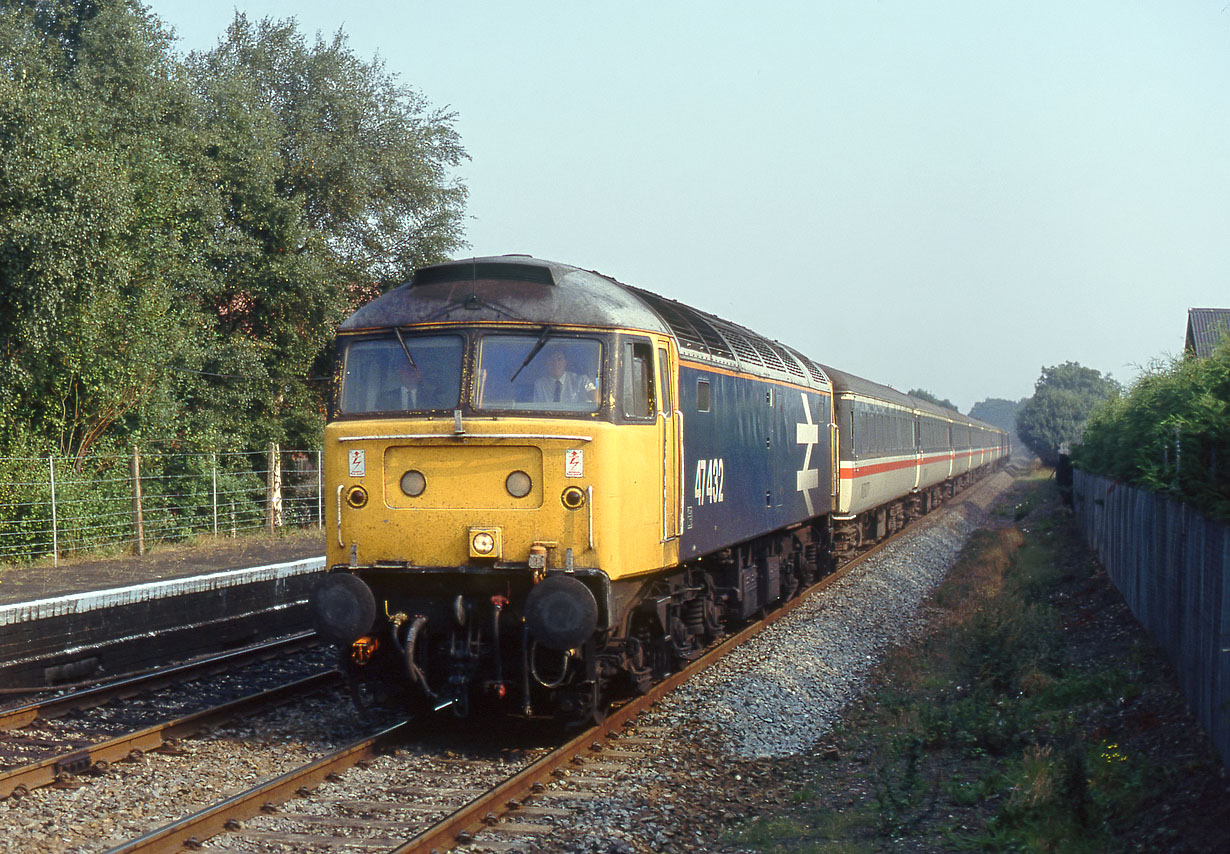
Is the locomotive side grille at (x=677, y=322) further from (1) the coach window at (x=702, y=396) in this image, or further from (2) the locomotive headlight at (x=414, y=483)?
(2) the locomotive headlight at (x=414, y=483)

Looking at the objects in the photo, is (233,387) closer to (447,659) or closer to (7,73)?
(7,73)

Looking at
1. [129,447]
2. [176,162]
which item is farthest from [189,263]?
[129,447]

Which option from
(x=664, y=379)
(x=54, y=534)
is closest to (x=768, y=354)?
(x=664, y=379)

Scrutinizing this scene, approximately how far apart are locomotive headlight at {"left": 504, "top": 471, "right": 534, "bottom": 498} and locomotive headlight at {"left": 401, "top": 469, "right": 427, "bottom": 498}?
2.05ft

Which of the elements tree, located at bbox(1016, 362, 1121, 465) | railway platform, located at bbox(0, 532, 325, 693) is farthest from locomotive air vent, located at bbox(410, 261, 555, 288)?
tree, located at bbox(1016, 362, 1121, 465)

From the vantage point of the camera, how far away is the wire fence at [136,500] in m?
17.9

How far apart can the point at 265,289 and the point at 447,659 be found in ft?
64.8

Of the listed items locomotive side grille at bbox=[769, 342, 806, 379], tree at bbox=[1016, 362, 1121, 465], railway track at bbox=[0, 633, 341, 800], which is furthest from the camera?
tree at bbox=[1016, 362, 1121, 465]

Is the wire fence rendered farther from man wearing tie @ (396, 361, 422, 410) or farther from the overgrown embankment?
the overgrown embankment

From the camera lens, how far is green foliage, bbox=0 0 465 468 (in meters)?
18.3

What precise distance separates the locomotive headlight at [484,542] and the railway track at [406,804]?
4.79ft

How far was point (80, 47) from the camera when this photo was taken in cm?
2502

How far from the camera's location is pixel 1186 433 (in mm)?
9148

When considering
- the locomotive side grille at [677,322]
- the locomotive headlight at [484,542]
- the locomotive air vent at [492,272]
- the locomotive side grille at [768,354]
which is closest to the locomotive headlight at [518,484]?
the locomotive headlight at [484,542]
